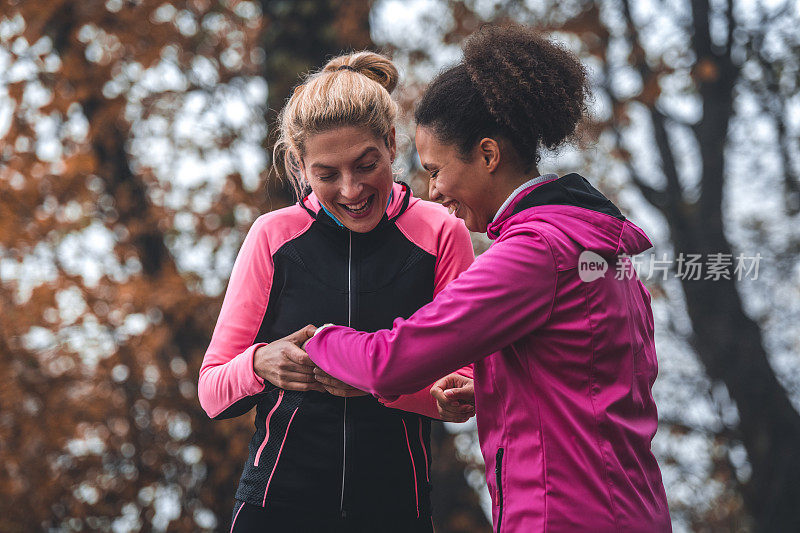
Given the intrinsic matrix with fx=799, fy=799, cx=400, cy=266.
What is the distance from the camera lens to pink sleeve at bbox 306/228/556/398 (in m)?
1.52

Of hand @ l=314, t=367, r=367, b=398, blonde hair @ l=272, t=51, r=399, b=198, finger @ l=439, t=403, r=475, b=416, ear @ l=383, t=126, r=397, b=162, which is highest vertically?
blonde hair @ l=272, t=51, r=399, b=198

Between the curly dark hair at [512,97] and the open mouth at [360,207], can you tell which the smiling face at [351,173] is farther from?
the curly dark hair at [512,97]

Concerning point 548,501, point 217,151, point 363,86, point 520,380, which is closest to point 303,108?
point 363,86

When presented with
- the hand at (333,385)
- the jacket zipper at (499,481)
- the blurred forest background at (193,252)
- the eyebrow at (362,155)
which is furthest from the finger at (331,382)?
the blurred forest background at (193,252)

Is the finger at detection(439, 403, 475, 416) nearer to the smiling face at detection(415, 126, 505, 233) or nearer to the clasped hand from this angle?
the clasped hand

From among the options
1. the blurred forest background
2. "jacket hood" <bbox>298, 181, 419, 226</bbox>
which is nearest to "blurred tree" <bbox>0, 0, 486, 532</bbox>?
the blurred forest background

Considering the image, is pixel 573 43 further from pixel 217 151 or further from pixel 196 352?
pixel 196 352

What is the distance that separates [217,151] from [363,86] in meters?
3.04

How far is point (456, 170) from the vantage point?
177 centimetres

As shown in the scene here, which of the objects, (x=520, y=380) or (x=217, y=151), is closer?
(x=520, y=380)

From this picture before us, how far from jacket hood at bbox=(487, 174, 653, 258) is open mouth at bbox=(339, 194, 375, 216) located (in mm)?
383

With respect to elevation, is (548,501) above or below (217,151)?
below

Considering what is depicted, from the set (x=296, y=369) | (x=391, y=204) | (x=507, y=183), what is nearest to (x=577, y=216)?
(x=507, y=183)

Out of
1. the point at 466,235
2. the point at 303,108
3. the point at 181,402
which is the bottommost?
the point at 181,402
